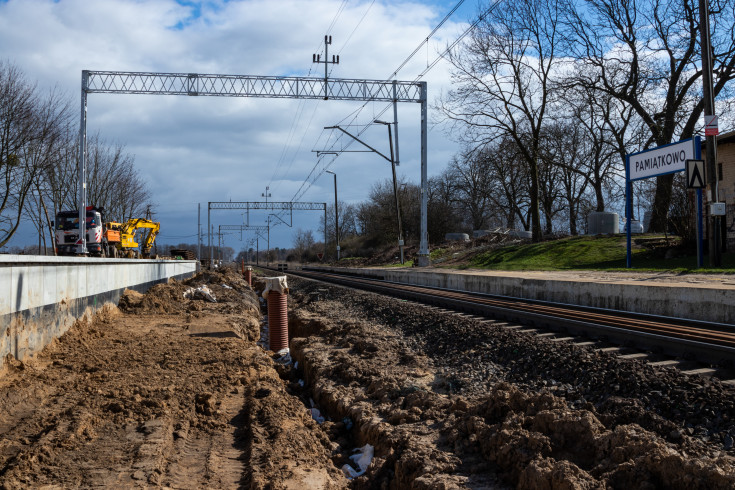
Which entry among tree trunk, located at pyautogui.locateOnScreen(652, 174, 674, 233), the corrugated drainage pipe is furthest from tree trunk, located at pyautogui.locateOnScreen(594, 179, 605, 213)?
the corrugated drainage pipe

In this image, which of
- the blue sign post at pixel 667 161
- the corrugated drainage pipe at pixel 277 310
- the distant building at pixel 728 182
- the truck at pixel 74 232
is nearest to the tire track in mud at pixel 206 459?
the corrugated drainage pipe at pixel 277 310

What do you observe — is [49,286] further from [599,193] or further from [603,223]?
[599,193]

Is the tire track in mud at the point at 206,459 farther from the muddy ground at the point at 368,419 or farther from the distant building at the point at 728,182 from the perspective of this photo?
the distant building at the point at 728,182

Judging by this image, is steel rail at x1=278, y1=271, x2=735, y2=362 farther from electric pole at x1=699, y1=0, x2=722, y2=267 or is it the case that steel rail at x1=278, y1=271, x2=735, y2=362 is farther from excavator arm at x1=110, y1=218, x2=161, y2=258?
excavator arm at x1=110, y1=218, x2=161, y2=258

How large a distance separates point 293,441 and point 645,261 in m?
22.6

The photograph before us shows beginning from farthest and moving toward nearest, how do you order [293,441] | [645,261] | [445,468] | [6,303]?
[645,261], [6,303], [293,441], [445,468]

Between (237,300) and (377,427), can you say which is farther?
(237,300)

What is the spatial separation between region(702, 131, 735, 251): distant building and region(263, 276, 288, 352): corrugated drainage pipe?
19612mm

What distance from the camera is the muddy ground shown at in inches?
167

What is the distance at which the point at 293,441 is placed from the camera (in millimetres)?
5684

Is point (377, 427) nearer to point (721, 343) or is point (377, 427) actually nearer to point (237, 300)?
point (721, 343)

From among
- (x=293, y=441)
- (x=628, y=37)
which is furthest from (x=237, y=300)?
(x=628, y=37)

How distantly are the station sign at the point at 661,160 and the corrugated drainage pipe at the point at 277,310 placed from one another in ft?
42.2

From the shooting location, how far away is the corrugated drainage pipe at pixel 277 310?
40.4ft
